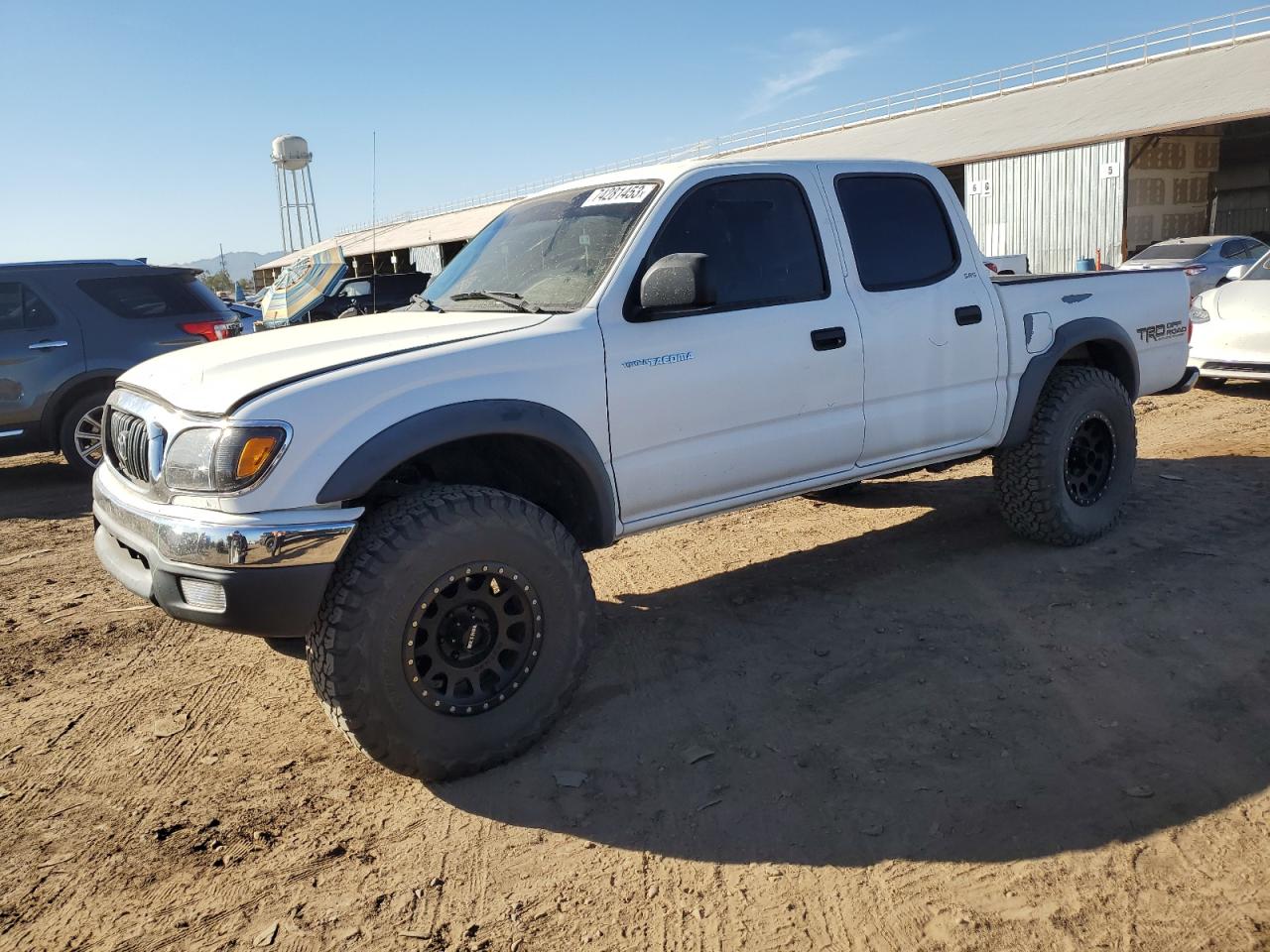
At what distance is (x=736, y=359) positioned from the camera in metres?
3.97

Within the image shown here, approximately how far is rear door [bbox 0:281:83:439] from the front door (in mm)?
6310

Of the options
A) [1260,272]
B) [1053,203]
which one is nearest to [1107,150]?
[1053,203]

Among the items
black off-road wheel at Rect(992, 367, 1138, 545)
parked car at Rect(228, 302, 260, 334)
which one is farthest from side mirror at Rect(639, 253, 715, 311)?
parked car at Rect(228, 302, 260, 334)

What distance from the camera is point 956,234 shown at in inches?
195

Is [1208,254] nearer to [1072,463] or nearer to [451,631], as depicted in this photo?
[1072,463]

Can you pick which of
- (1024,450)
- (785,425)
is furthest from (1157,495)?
(785,425)

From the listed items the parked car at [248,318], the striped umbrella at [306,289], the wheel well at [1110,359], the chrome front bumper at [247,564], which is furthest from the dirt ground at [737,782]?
the striped umbrella at [306,289]

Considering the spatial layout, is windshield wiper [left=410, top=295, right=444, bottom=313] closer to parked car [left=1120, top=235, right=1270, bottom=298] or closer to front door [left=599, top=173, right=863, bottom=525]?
front door [left=599, top=173, right=863, bottom=525]

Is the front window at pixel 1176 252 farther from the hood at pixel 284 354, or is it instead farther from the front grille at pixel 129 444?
the front grille at pixel 129 444

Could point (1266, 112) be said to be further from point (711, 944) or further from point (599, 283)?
point (711, 944)

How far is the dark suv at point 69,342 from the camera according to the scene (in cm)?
805

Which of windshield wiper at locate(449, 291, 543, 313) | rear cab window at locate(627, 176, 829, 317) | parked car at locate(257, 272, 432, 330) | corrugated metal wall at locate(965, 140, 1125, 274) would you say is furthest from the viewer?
corrugated metal wall at locate(965, 140, 1125, 274)

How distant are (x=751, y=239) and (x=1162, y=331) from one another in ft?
9.66

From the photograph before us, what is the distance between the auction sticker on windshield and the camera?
4.07m
